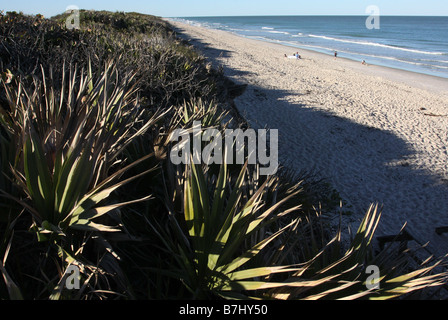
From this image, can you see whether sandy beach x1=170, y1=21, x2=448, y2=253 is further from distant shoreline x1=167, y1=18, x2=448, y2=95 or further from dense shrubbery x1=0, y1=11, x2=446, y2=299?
dense shrubbery x1=0, y1=11, x2=446, y2=299

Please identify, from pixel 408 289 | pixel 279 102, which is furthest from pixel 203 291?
pixel 279 102

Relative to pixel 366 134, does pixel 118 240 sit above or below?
above

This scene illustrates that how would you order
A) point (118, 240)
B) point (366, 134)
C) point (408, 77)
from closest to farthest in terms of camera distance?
point (118, 240)
point (366, 134)
point (408, 77)

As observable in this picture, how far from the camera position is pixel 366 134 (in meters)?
9.30

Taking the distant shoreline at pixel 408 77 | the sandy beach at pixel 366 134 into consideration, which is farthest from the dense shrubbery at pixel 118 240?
the distant shoreline at pixel 408 77

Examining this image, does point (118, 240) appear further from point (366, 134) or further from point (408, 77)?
point (408, 77)

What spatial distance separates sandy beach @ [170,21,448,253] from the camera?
5.96 m

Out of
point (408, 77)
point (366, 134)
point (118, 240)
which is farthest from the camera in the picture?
point (408, 77)

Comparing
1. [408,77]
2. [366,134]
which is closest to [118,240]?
[366,134]

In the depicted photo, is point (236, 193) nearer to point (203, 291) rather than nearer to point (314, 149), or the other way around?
point (203, 291)

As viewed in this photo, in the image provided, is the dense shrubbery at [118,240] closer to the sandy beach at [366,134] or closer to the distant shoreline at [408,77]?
the sandy beach at [366,134]

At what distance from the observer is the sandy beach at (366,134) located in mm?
5957
